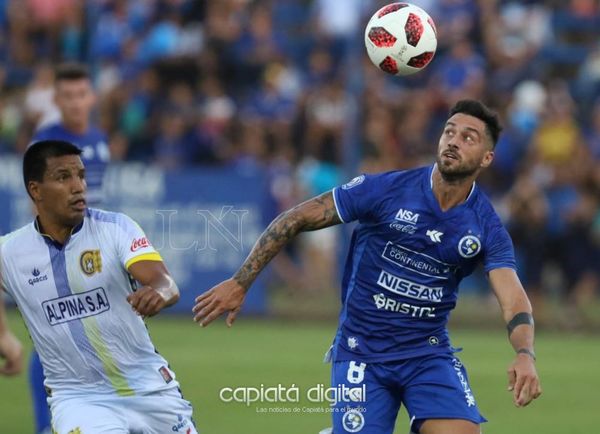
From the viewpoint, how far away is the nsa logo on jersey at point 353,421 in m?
7.35

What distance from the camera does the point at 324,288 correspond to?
62.9ft

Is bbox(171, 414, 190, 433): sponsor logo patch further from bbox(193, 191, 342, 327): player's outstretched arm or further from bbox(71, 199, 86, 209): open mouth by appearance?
bbox(71, 199, 86, 209): open mouth

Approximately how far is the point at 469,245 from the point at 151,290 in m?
2.01

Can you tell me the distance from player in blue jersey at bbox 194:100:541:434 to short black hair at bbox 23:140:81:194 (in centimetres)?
120

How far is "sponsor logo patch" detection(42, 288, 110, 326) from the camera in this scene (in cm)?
704

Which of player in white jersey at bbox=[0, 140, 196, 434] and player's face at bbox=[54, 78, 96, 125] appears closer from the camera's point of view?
player in white jersey at bbox=[0, 140, 196, 434]

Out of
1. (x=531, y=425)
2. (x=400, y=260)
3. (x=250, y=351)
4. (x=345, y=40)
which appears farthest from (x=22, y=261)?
(x=345, y=40)

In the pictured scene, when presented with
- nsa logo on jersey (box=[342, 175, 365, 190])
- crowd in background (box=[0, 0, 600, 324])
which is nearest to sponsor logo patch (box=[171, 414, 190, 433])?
nsa logo on jersey (box=[342, 175, 365, 190])

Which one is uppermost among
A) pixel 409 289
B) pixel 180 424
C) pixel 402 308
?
pixel 409 289

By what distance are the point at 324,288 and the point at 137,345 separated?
39.8ft

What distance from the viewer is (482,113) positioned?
296 inches

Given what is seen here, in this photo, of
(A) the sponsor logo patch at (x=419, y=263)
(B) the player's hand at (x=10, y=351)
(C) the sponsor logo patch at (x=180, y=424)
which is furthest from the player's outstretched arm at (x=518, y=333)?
→ (B) the player's hand at (x=10, y=351)

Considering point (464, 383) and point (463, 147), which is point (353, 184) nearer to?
point (463, 147)

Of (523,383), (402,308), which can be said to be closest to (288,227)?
(402,308)
